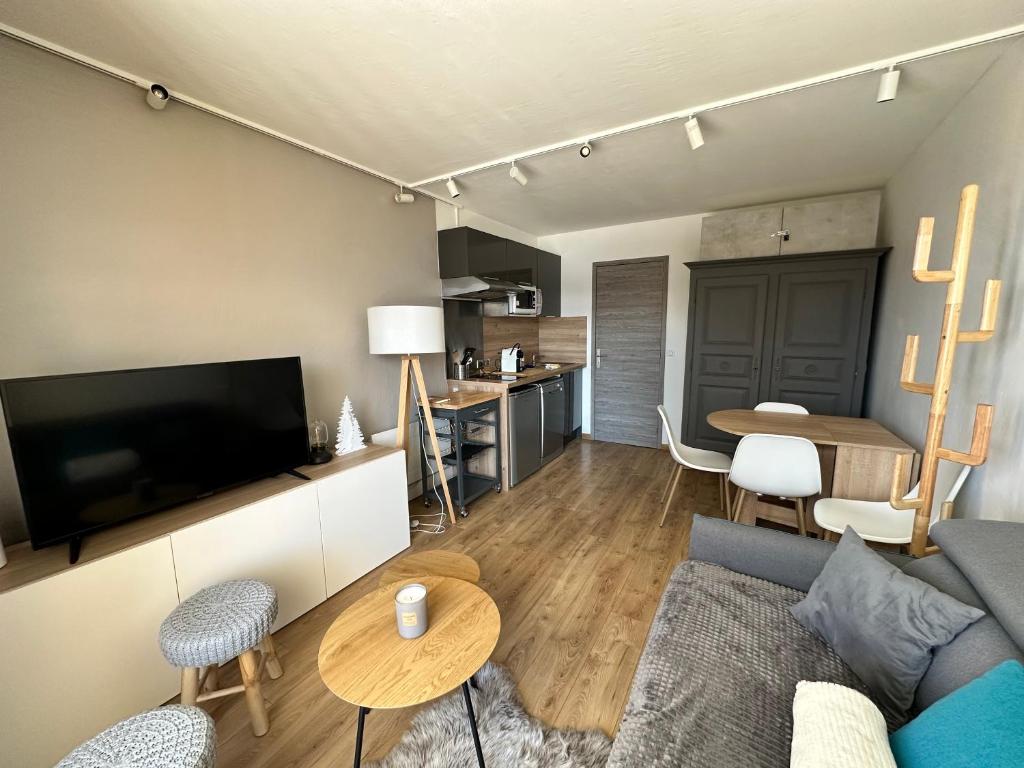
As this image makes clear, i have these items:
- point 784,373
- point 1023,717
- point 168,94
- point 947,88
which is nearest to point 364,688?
point 1023,717

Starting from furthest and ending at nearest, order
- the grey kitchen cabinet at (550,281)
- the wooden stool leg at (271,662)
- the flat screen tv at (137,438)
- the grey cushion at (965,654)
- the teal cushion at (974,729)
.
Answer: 1. the grey kitchen cabinet at (550,281)
2. the wooden stool leg at (271,662)
3. the flat screen tv at (137,438)
4. the grey cushion at (965,654)
5. the teal cushion at (974,729)

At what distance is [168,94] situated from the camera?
1744 mm

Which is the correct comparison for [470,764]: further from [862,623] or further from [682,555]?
[682,555]

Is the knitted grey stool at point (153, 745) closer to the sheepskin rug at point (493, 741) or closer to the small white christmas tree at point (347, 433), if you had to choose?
the sheepskin rug at point (493, 741)

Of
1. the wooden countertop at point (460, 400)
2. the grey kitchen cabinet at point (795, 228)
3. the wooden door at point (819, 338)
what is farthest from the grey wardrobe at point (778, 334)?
the wooden countertop at point (460, 400)

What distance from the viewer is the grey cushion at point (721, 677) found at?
36.2 inches

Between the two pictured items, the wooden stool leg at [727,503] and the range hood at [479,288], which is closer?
Answer: the wooden stool leg at [727,503]

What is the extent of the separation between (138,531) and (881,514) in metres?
3.41

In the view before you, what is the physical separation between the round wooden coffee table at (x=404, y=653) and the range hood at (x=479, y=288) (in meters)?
2.39

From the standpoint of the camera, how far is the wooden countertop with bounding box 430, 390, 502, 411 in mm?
2879

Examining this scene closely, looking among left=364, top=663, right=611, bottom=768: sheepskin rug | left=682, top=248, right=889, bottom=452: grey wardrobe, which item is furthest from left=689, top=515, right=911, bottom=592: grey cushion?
left=682, top=248, right=889, bottom=452: grey wardrobe

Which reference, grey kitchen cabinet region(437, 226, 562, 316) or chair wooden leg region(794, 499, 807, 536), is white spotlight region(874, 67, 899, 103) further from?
grey kitchen cabinet region(437, 226, 562, 316)

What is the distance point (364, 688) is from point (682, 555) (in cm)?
202

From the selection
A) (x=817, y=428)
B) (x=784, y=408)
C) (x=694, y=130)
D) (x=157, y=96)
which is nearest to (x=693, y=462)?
(x=817, y=428)
